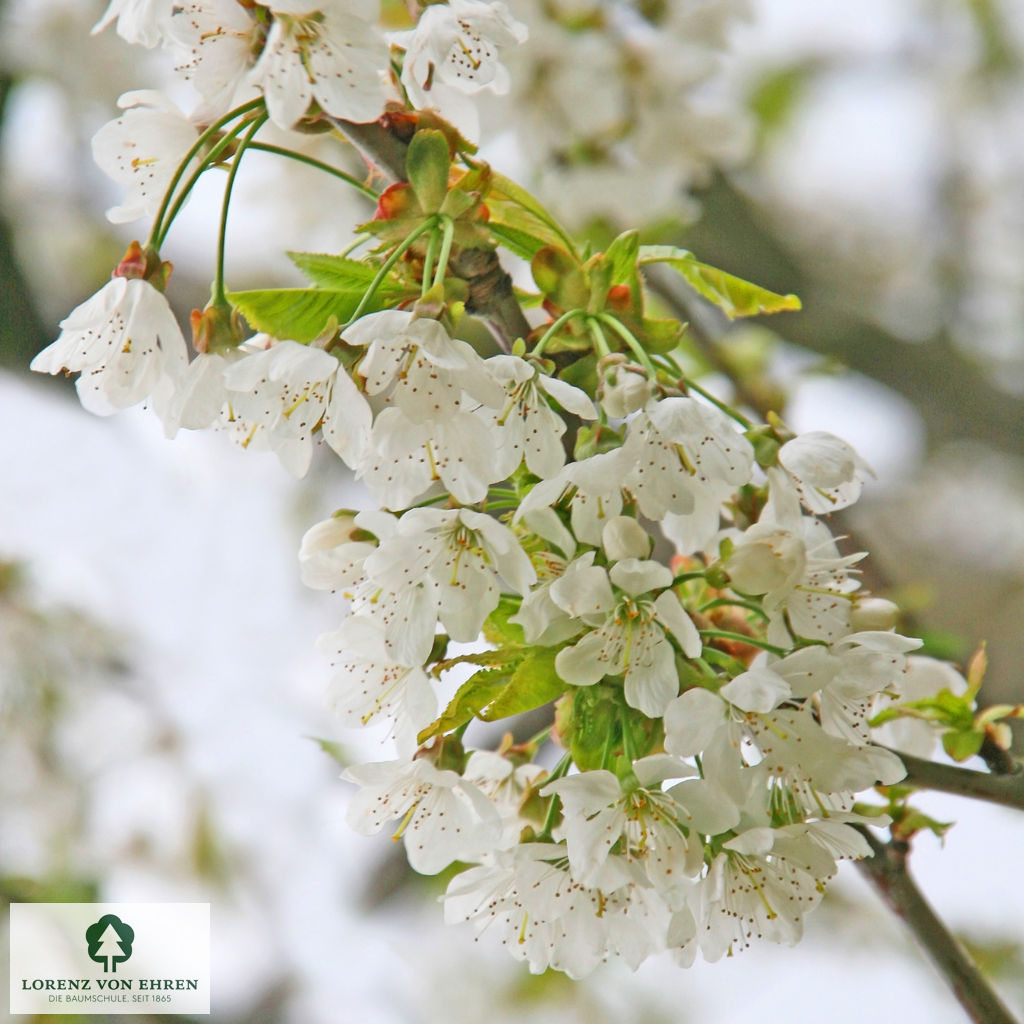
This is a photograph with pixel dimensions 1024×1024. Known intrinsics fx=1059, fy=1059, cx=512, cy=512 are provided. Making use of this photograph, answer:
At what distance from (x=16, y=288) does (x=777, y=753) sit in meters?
1.52

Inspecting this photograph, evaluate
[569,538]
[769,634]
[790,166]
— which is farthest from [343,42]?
[790,166]

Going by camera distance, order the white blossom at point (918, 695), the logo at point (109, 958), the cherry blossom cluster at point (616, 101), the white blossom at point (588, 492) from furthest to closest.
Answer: the cherry blossom cluster at point (616, 101) < the logo at point (109, 958) < the white blossom at point (918, 695) < the white blossom at point (588, 492)

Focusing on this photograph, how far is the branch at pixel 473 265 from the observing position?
24.9 inches

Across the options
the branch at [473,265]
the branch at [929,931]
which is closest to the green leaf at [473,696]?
the branch at [473,265]

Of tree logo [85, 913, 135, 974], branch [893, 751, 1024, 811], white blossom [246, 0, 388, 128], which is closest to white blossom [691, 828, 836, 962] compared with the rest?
branch [893, 751, 1024, 811]

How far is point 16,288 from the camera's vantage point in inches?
66.3

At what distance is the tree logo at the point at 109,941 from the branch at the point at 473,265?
43.8 inches

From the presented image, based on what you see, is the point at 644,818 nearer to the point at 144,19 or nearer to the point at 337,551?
the point at 337,551

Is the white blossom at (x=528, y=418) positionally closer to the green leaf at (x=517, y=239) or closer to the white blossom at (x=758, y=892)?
the green leaf at (x=517, y=239)

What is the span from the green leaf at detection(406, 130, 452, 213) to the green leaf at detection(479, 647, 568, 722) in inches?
10.4

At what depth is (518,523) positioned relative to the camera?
0.59 m

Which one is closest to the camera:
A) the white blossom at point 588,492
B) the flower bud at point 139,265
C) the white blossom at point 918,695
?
the white blossom at point 588,492

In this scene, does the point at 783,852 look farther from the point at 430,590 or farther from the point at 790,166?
the point at 790,166

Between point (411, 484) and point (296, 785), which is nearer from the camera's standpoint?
point (411, 484)
